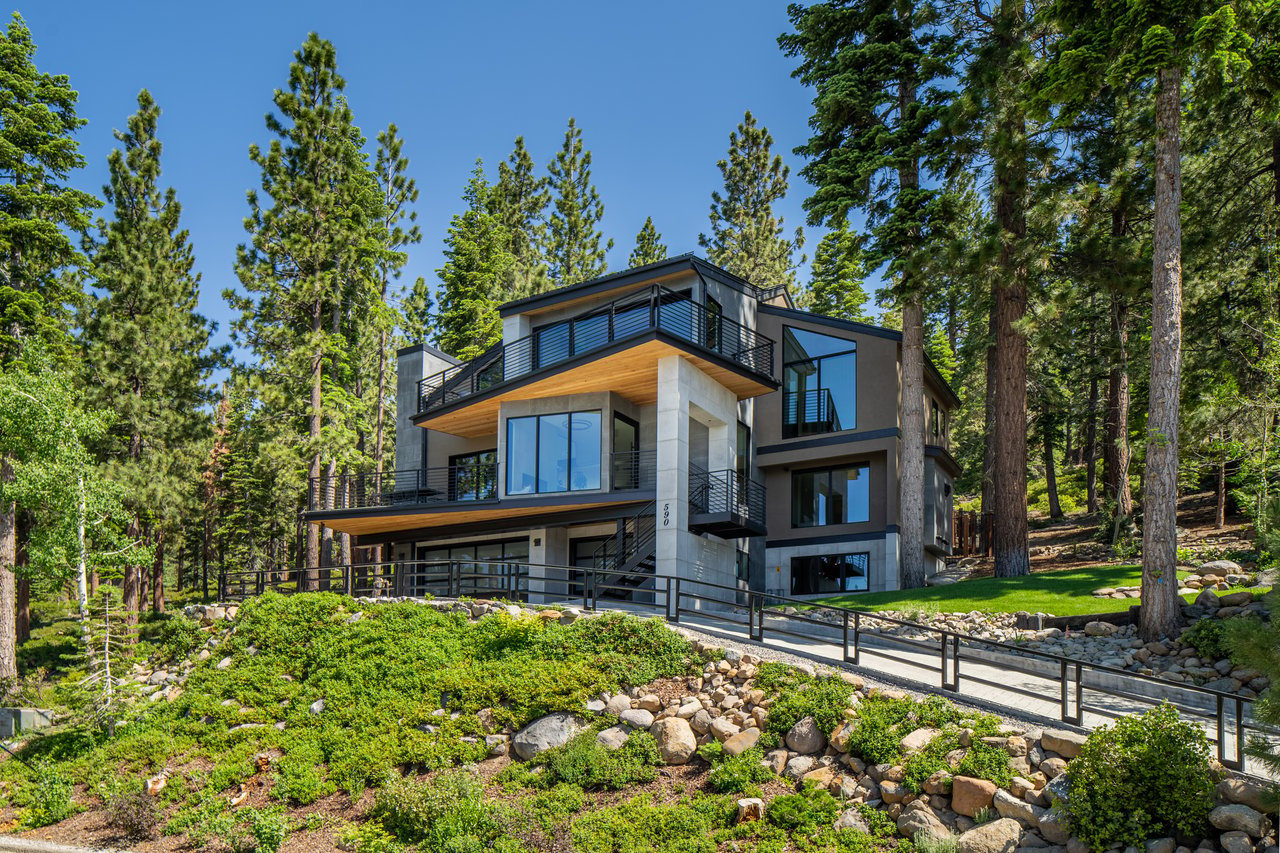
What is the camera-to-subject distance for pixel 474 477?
95.3 ft

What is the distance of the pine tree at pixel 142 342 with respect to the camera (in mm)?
31484

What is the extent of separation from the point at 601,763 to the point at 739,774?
2.08m

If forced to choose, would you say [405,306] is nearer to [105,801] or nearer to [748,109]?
[748,109]

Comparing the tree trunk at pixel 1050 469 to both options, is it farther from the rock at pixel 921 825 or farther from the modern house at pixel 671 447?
the rock at pixel 921 825

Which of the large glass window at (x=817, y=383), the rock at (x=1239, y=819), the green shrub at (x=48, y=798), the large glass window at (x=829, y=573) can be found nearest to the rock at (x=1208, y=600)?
Answer: the rock at (x=1239, y=819)

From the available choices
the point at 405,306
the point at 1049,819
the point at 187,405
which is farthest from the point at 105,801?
the point at 405,306

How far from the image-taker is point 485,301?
45.3 meters

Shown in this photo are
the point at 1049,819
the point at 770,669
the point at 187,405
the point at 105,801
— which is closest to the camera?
the point at 1049,819

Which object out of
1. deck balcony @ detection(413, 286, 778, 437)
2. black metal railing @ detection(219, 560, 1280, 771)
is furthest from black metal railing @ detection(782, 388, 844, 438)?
black metal railing @ detection(219, 560, 1280, 771)

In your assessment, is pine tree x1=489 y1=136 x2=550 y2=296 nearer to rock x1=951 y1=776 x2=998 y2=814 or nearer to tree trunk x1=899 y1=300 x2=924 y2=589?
tree trunk x1=899 y1=300 x2=924 y2=589

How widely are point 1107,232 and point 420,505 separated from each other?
19.3 meters

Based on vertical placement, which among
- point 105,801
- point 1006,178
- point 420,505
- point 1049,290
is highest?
point 1006,178

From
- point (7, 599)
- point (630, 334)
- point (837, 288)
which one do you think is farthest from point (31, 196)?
point (837, 288)

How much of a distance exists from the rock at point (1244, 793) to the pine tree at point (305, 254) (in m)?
28.1
